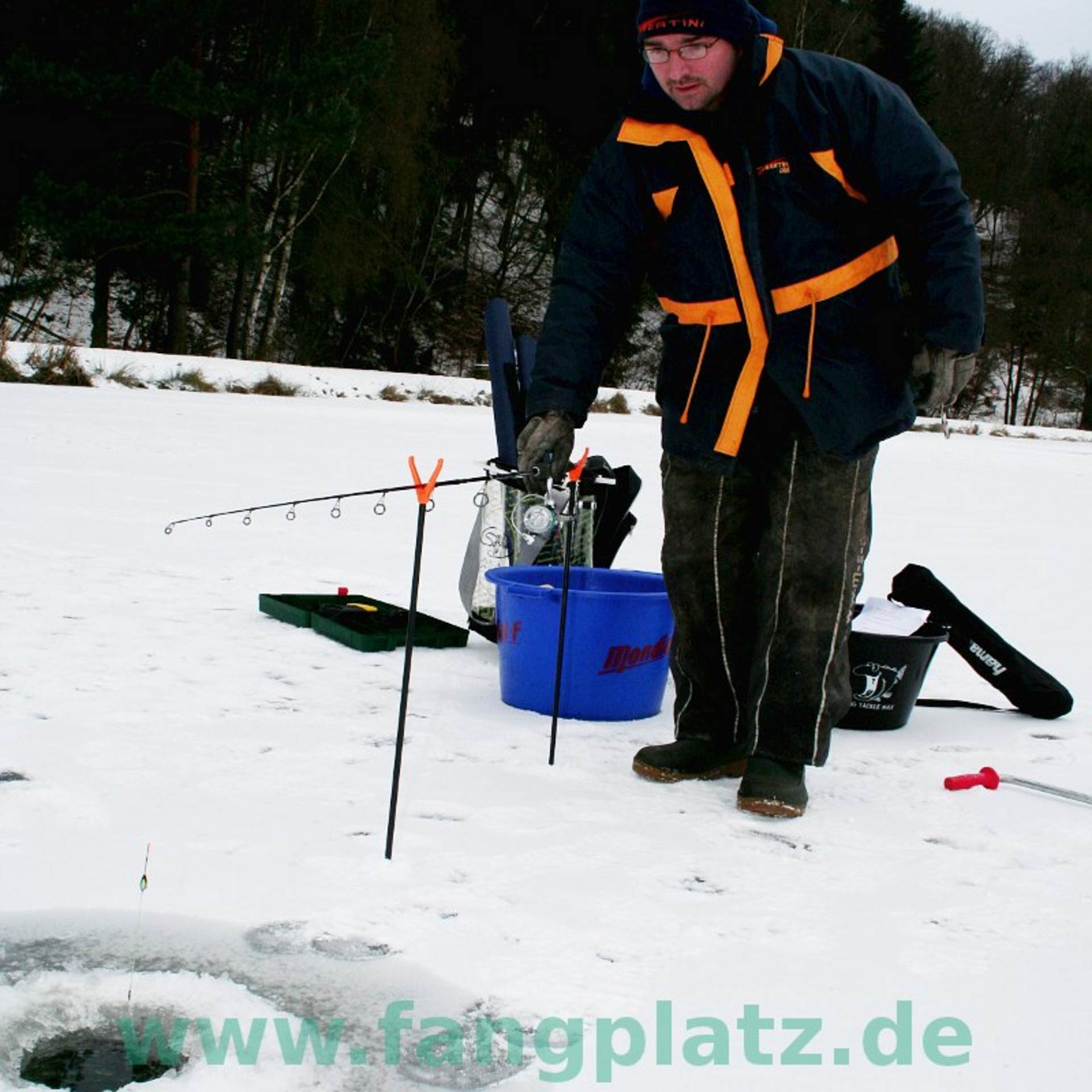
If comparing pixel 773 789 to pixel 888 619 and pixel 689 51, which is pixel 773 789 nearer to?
pixel 888 619

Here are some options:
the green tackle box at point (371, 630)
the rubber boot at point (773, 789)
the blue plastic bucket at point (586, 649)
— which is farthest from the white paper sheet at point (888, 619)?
the green tackle box at point (371, 630)

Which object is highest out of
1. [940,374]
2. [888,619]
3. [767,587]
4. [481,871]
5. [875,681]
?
[940,374]

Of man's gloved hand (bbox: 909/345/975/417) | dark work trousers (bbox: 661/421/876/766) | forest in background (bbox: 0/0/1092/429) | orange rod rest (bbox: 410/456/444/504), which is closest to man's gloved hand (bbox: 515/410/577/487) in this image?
dark work trousers (bbox: 661/421/876/766)

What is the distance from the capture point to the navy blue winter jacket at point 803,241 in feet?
7.68

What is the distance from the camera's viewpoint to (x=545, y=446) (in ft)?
8.52

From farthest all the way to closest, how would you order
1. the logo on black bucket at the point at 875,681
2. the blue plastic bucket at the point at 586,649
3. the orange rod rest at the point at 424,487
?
the logo on black bucket at the point at 875,681, the blue plastic bucket at the point at 586,649, the orange rod rest at the point at 424,487

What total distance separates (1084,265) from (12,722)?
1384 inches

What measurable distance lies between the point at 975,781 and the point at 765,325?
39.1 inches

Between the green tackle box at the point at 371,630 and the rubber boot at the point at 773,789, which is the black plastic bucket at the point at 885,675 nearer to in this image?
the rubber boot at the point at 773,789

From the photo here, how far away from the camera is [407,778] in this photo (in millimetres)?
2490

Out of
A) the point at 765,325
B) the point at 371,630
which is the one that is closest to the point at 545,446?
the point at 765,325

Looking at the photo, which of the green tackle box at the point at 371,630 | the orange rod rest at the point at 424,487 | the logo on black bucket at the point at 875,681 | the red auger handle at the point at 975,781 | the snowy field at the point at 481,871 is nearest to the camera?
the snowy field at the point at 481,871

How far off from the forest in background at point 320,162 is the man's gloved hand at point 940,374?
1626cm

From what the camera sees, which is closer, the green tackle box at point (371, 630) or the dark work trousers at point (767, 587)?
the dark work trousers at point (767, 587)
